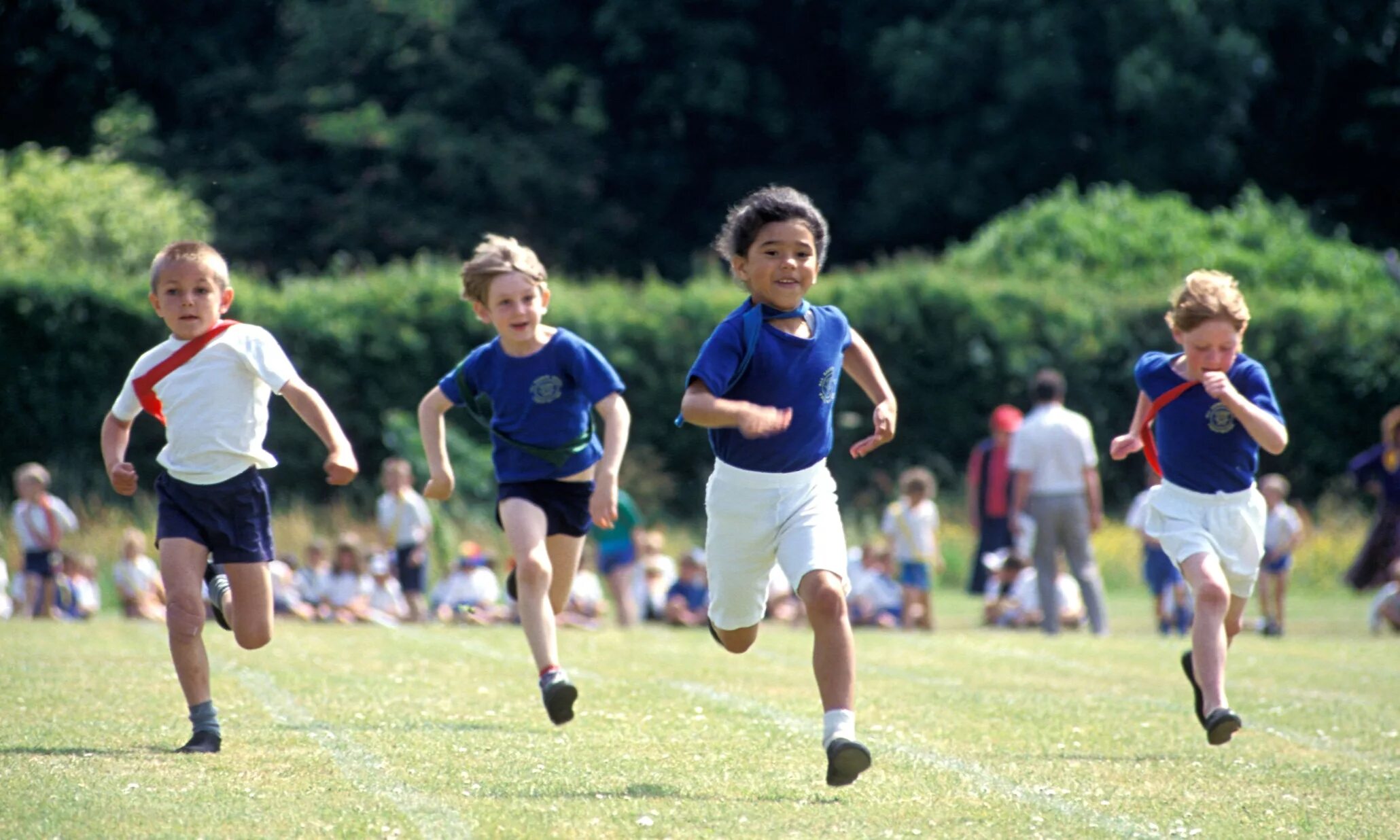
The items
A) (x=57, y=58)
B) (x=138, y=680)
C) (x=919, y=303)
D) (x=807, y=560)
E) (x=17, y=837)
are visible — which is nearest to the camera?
(x=17, y=837)

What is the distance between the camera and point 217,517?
713cm

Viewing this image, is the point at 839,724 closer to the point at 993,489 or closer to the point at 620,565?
the point at 620,565

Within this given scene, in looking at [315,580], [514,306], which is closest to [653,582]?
[315,580]

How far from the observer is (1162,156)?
131ft

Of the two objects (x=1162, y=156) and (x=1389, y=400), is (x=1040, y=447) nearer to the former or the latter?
(x=1389, y=400)

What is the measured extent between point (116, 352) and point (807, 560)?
20098mm

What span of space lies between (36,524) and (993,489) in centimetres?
929

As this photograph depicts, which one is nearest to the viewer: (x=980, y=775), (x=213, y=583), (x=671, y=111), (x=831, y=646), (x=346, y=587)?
(x=831, y=646)

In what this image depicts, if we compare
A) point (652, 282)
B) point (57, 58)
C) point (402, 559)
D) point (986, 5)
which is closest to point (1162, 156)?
point (986, 5)

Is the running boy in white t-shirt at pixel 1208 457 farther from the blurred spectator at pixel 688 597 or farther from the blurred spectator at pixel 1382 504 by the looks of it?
the blurred spectator at pixel 1382 504

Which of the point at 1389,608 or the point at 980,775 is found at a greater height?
the point at 980,775

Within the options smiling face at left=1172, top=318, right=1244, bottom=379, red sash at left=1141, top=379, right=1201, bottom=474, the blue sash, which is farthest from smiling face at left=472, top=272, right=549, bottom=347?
smiling face at left=1172, top=318, right=1244, bottom=379

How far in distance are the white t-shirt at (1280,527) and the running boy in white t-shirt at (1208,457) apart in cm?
913

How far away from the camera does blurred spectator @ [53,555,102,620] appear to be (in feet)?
57.7
